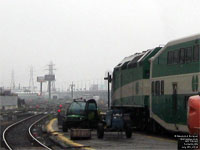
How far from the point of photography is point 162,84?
21969mm

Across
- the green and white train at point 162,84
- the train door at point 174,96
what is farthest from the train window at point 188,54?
the train door at point 174,96

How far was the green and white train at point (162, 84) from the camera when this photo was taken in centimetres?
1934

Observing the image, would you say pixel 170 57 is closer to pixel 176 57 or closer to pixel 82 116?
pixel 176 57

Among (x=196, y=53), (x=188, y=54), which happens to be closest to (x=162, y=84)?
(x=188, y=54)

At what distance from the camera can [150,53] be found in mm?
24641

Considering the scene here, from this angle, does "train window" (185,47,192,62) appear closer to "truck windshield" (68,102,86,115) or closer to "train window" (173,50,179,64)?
"train window" (173,50,179,64)

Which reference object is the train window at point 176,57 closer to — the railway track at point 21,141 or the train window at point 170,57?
the train window at point 170,57

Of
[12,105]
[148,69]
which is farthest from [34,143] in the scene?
[12,105]

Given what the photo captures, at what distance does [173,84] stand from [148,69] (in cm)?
396

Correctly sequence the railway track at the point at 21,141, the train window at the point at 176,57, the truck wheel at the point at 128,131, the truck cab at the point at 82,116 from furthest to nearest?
the truck cab at the point at 82,116 → the truck wheel at the point at 128,131 → the train window at the point at 176,57 → the railway track at the point at 21,141

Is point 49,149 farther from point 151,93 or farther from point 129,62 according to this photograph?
point 129,62

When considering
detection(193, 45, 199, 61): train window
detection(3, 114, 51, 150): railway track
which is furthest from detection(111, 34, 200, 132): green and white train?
detection(3, 114, 51, 150): railway track

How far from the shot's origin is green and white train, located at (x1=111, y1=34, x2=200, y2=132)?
19344 mm

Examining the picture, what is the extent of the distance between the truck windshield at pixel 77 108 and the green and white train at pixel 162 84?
273cm
